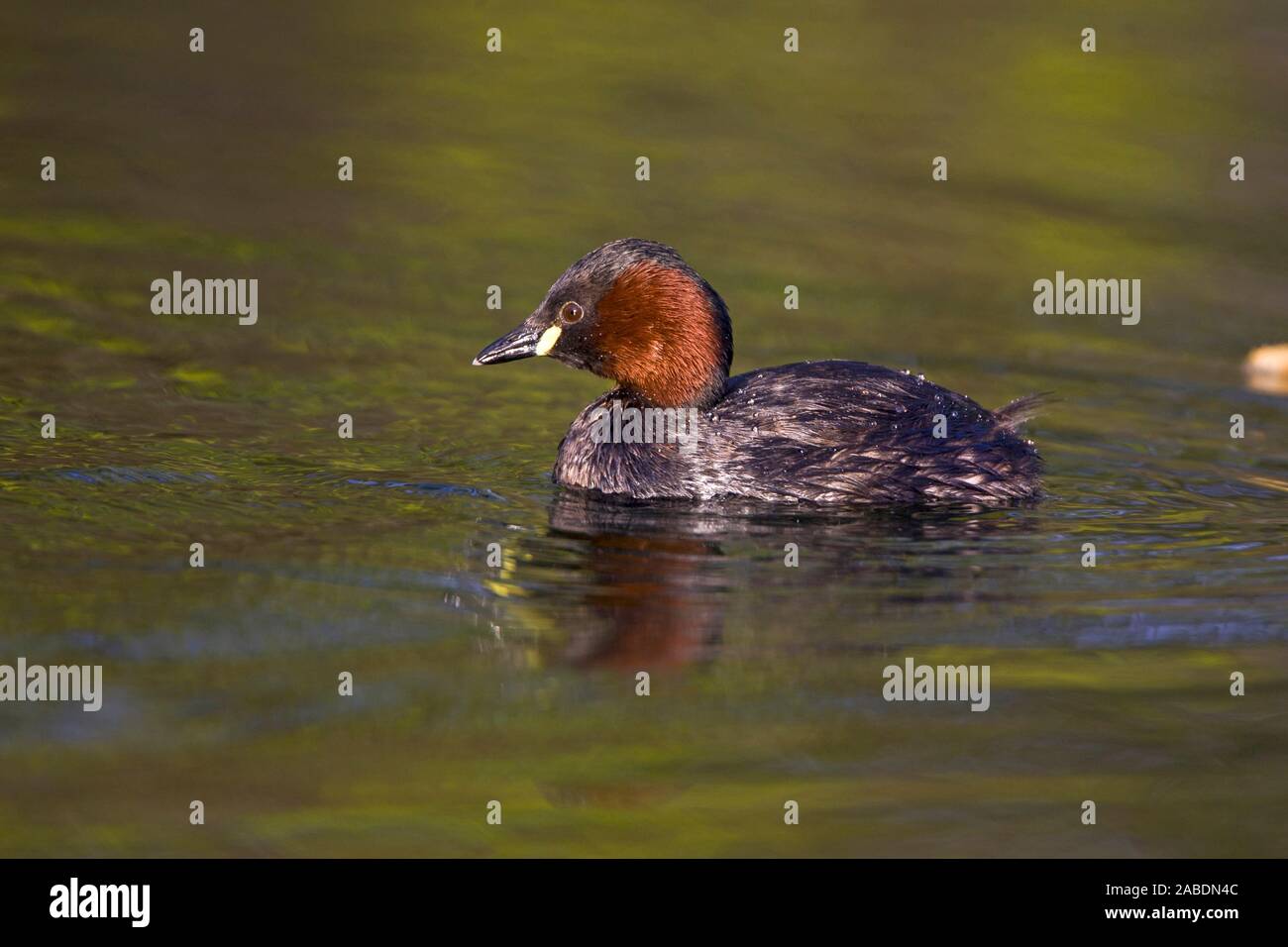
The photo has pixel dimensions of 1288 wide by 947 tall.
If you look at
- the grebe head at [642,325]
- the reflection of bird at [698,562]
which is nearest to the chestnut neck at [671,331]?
the grebe head at [642,325]

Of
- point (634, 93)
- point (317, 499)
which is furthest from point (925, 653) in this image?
point (634, 93)

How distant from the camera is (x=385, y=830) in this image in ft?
18.7

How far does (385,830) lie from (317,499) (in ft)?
11.4

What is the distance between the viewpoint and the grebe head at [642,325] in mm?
9734

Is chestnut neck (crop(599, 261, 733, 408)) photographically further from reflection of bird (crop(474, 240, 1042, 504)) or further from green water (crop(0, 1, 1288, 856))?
green water (crop(0, 1, 1288, 856))

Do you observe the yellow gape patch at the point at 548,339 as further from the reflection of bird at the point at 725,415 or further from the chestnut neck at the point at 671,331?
the chestnut neck at the point at 671,331

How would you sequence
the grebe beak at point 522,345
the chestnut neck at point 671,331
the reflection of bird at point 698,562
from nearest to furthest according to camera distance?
1. the reflection of bird at point 698,562
2. the chestnut neck at point 671,331
3. the grebe beak at point 522,345

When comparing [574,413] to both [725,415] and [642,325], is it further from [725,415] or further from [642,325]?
[725,415]

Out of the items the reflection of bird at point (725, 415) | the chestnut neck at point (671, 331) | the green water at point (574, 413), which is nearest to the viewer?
the green water at point (574, 413)

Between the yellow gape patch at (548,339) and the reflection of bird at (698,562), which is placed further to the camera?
the yellow gape patch at (548,339)

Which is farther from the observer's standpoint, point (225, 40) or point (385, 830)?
point (225, 40)

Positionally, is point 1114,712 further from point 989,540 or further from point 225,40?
point 225,40

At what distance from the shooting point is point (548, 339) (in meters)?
9.88

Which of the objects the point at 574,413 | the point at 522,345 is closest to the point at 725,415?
the point at 522,345
